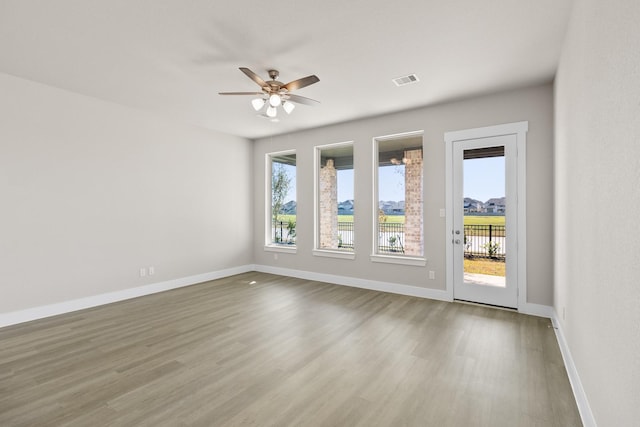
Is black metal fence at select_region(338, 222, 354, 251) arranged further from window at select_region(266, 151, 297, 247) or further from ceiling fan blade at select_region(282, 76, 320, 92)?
ceiling fan blade at select_region(282, 76, 320, 92)

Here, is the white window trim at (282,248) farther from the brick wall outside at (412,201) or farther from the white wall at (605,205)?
the white wall at (605,205)

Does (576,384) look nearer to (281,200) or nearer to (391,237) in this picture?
(391,237)

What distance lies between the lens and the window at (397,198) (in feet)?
17.5

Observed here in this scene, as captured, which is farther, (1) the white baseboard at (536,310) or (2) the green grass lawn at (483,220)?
(2) the green grass lawn at (483,220)

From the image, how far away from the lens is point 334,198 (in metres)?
6.31

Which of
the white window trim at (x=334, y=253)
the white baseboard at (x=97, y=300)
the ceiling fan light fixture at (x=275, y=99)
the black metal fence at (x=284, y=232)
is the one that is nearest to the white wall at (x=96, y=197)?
the white baseboard at (x=97, y=300)

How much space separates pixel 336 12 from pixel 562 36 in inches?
83.2

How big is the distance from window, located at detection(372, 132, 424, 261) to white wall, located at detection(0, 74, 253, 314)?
126 inches

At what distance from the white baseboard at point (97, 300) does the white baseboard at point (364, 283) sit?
119cm

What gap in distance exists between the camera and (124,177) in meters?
4.64

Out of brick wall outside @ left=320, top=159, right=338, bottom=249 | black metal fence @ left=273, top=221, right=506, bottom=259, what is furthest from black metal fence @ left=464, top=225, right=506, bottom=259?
Result: brick wall outside @ left=320, top=159, right=338, bottom=249

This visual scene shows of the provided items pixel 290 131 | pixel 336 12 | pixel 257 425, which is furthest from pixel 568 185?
pixel 290 131

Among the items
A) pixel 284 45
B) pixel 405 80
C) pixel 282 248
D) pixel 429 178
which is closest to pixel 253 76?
pixel 284 45

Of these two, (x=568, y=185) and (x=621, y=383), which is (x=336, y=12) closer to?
(x=568, y=185)
